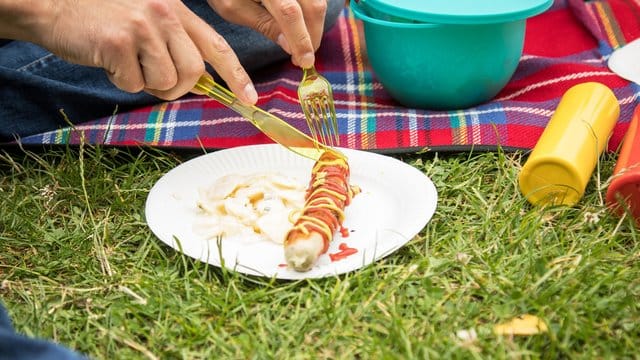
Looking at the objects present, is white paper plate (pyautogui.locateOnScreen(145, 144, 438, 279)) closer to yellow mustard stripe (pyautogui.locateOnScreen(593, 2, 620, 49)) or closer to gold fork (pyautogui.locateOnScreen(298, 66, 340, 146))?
gold fork (pyautogui.locateOnScreen(298, 66, 340, 146))

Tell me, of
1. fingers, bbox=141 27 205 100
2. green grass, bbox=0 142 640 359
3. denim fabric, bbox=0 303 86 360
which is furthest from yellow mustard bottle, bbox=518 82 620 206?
denim fabric, bbox=0 303 86 360

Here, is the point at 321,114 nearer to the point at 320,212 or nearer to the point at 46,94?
the point at 320,212

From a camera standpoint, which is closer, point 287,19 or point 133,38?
point 133,38

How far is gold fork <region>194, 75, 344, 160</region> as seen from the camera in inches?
57.2

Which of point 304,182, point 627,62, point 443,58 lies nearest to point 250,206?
point 304,182

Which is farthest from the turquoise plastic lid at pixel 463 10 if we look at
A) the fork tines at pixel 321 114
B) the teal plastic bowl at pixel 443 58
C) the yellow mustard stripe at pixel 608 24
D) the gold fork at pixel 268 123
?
the yellow mustard stripe at pixel 608 24

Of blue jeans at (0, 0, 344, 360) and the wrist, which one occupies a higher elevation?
the wrist

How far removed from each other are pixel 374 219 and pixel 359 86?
0.68 m

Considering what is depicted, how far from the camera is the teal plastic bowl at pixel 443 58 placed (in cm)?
176

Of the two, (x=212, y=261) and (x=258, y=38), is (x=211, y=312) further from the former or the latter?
(x=258, y=38)

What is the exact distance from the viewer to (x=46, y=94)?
5.99 feet

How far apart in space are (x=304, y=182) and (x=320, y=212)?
0.89 feet

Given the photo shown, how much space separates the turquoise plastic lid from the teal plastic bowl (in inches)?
1.3

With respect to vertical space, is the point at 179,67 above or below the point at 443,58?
above
